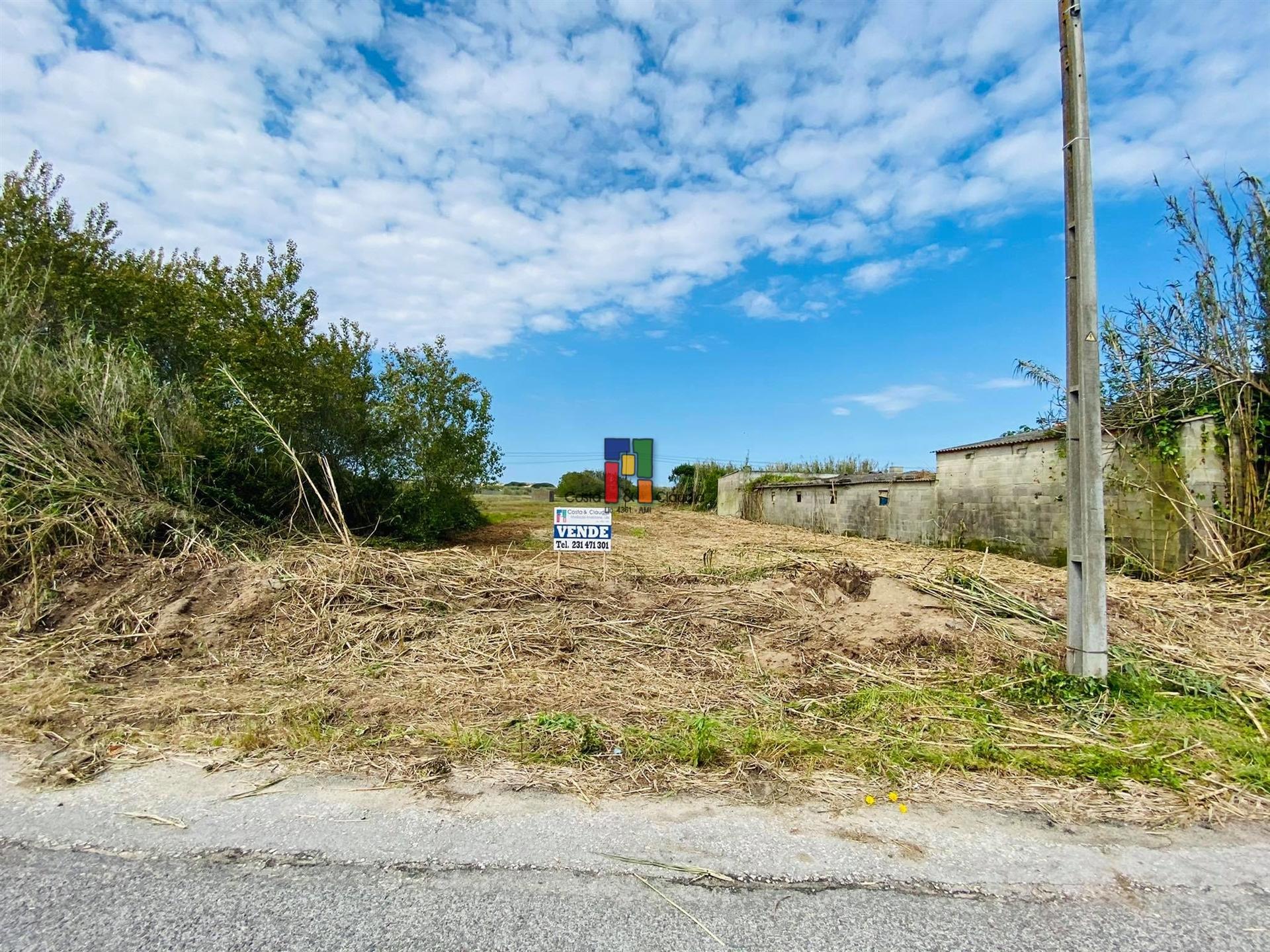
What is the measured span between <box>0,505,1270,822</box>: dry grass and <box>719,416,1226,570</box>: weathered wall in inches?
66.3

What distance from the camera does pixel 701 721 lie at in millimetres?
3514

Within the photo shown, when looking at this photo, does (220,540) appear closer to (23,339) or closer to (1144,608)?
(23,339)

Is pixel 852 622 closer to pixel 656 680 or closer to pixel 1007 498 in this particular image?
pixel 656 680

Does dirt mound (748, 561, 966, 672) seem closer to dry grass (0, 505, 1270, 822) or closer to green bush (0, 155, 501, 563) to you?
dry grass (0, 505, 1270, 822)

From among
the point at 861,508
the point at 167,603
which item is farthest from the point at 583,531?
the point at 861,508

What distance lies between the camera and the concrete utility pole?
12.2ft

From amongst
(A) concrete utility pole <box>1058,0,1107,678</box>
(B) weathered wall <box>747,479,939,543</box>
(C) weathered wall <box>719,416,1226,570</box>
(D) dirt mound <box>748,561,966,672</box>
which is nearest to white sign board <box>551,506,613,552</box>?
(D) dirt mound <box>748,561,966,672</box>

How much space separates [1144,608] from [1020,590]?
1.04m

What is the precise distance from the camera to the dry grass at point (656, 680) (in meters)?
2.99

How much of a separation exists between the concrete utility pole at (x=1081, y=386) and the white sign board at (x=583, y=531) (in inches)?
163

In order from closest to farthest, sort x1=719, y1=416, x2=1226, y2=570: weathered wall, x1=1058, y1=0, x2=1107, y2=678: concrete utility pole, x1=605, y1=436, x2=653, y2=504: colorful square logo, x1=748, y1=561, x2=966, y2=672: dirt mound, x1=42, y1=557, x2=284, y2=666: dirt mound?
x1=1058, y1=0, x2=1107, y2=678: concrete utility pole, x1=748, y1=561, x2=966, y2=672: dirt mound, x1=42, y1=557, x2=284, y2=666: dirt mound, x1=719, y1=416, x2=1226, y2=570: weathered wall, x1=605, y1=436, x2=653, y2=504: colorful square logo

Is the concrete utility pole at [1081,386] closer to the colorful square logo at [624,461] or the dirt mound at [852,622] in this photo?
the dirt mound at [852,622]

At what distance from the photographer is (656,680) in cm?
434

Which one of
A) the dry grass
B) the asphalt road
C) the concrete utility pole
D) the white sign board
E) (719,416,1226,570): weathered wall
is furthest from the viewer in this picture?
(719,416,1226,570): weathered wall
